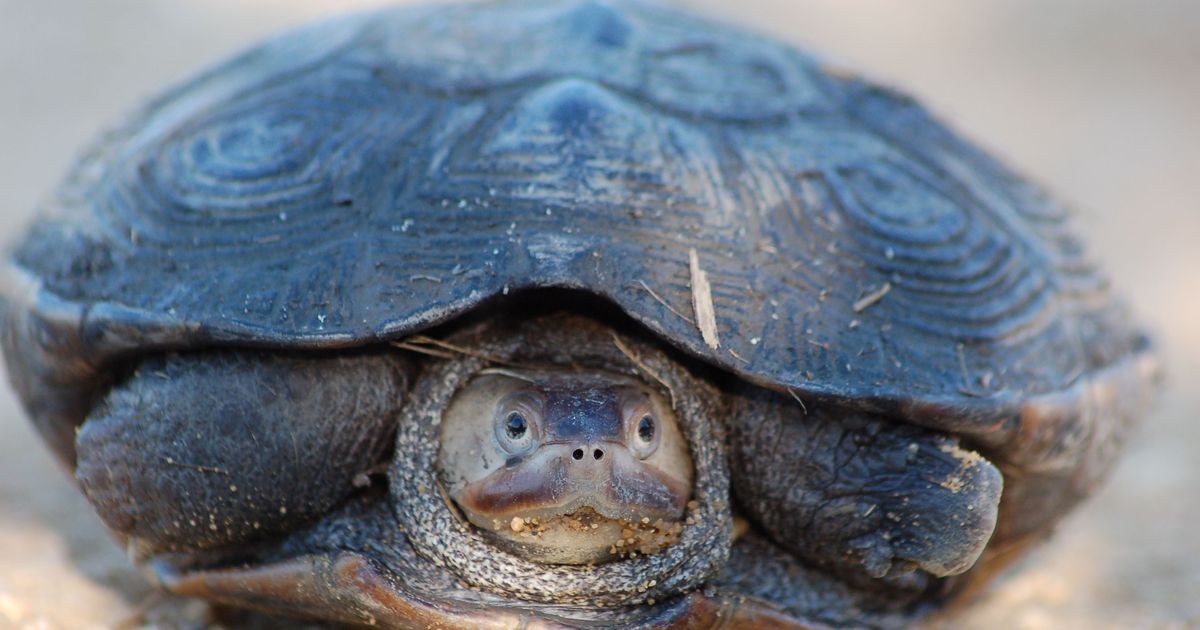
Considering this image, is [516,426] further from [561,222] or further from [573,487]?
[561,222]

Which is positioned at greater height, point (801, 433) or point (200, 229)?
point (200, 229)

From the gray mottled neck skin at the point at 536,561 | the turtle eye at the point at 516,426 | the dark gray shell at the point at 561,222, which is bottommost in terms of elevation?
the gray mottled neck skin at the point at 536,561

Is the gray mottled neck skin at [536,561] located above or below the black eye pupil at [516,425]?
below

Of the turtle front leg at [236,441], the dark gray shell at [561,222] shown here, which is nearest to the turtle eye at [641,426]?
the dark gray shell at [561,222]

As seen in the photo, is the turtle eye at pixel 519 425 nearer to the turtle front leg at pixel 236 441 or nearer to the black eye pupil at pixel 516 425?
the black eye pupil at pixel 516 425

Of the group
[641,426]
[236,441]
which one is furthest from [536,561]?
[236,441]

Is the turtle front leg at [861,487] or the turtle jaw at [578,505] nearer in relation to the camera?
the turtle jaw at [578,505]

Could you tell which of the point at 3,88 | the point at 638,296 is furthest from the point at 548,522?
the point at 3,88

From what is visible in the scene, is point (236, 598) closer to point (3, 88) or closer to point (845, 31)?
point (3, 88)
